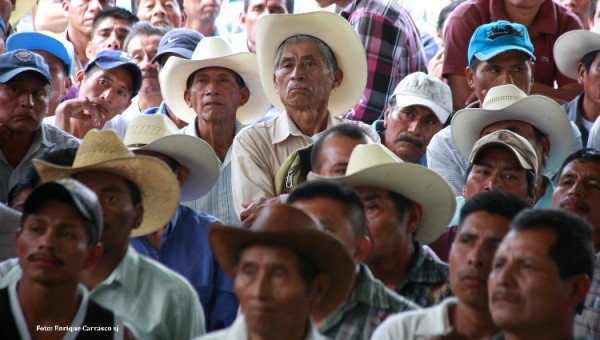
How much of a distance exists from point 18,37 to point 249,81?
1536 millimetres

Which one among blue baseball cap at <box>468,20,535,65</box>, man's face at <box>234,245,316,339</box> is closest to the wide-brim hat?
blue baseball cap at <box>468,20,535,65</box>

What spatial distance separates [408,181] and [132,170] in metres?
1.14

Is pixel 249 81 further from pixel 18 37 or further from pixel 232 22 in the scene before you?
pixel 232 22

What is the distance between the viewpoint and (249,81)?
25.1ft

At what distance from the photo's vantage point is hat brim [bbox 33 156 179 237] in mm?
5312

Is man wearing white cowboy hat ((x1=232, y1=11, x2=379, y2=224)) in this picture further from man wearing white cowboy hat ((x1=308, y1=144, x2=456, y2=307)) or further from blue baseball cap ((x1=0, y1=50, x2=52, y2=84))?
blue baseball cap ((x1=0, y1=50, x2=52, y2=84))

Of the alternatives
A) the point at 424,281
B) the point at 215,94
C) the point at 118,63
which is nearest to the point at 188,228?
the point at 424,281

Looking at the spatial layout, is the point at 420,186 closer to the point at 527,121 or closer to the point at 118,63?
the point at 527,121

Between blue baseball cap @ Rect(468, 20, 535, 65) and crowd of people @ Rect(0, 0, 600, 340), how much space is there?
11 millimetres

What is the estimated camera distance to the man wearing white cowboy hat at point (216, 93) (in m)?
7.34

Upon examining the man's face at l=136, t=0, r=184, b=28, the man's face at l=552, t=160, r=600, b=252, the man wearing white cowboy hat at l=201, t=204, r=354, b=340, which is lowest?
the man wearing white cowboy hat at l=201, t=204, r=354, b=340

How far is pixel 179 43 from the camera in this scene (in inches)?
321

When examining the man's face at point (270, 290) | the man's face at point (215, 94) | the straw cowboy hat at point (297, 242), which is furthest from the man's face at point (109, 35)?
the man's face at point (270, 290)

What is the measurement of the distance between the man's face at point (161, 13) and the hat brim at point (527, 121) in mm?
3557
